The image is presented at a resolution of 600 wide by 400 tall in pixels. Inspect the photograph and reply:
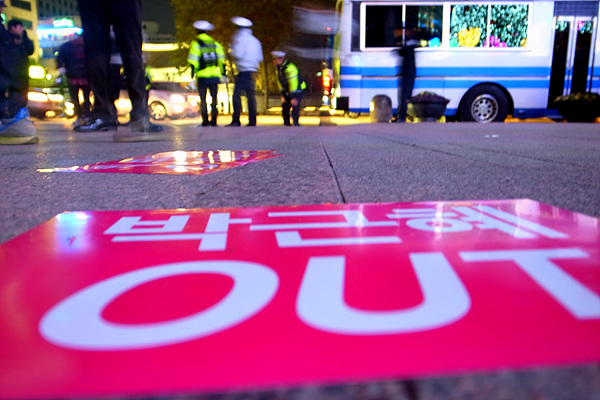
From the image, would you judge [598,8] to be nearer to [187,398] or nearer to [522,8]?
[522,8]

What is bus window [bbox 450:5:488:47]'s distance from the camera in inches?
317

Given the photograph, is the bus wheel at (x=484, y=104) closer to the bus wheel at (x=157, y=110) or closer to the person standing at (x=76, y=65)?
the person standing at (x=76, y=65)

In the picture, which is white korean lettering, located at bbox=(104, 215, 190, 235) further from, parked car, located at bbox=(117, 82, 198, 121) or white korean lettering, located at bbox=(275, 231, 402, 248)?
parked car, located at bbox=(117, 82, 198, 121)

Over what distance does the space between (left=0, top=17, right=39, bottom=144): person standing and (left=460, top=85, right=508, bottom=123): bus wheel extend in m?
7.02

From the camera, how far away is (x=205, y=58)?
296 inches

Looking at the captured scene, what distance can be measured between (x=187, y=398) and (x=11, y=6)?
7.35 meters

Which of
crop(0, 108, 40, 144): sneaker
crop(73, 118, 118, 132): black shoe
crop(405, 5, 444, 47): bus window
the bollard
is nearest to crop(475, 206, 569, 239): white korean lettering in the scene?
crop(0, 108, 40, 144): sneaker

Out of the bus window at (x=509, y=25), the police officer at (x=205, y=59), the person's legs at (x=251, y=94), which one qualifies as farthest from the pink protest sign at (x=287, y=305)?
the bus window at (x=509, y=25)

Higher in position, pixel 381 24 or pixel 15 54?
pixel 381 24

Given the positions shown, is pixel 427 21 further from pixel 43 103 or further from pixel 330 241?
pixel 43 103

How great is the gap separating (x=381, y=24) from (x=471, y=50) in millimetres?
1676

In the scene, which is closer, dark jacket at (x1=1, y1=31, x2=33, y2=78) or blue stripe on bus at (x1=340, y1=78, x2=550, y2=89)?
dark jacket at (x1=1, y1=31, x2=33, y2=78)

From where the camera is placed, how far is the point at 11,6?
612cm

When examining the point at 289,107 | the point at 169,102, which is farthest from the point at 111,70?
the point at 169,102
